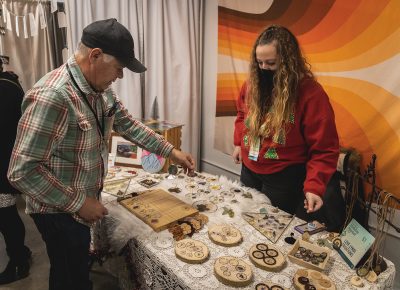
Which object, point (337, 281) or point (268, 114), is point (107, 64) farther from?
point (337, 281)

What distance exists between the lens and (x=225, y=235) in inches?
47.3

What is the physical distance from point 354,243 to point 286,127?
565mm

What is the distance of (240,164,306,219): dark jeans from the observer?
5.02 ft

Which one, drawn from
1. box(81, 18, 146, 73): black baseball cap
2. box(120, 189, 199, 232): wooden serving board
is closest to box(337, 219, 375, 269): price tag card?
box(120, 189, 199, 232): wooden serving board

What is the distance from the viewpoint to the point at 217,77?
2.89 m

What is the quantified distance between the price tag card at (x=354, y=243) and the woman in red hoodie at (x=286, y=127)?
7.2 inches

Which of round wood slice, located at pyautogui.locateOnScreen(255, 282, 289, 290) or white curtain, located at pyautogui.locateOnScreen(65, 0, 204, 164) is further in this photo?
white curtain, located at pyautogui.locateOnScreen(65, 0, 204, 164)

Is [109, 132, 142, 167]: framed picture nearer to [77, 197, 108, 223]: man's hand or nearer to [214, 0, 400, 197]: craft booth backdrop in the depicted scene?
[77, 197, 108, 223]: man's hand

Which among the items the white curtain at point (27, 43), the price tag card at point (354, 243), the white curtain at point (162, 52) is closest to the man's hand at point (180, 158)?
the price tag card at point (354, 243)

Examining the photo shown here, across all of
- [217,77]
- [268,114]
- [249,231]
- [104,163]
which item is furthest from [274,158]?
[217,77]

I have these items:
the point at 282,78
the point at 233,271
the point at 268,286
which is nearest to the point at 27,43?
the point at 282,78

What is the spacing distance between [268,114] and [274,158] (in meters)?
0.21

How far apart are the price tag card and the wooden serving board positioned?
1.91ft

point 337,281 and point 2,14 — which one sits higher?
point 2,14
